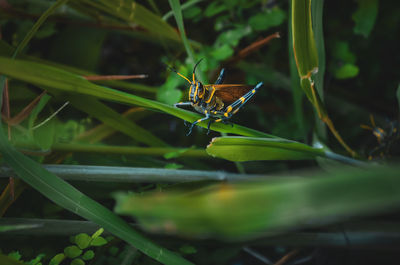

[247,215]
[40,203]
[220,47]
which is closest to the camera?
[247,215]

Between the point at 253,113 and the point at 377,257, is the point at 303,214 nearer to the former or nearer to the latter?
the point at 377,257

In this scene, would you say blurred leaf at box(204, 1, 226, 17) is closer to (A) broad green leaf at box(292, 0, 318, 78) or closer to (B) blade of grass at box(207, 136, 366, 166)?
(A) broad green leaf at box(292, 0, 318, 78)

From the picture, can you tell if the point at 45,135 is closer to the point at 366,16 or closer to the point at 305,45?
the point at 305,45

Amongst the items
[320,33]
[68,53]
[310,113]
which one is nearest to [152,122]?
[68,53]

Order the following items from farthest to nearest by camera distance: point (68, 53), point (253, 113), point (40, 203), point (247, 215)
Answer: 1. point (253, 113)
2. point (68, 53)
3. point (40, 203)
4. point (247, 215)

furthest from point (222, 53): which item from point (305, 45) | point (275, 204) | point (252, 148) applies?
point (275, 204)
